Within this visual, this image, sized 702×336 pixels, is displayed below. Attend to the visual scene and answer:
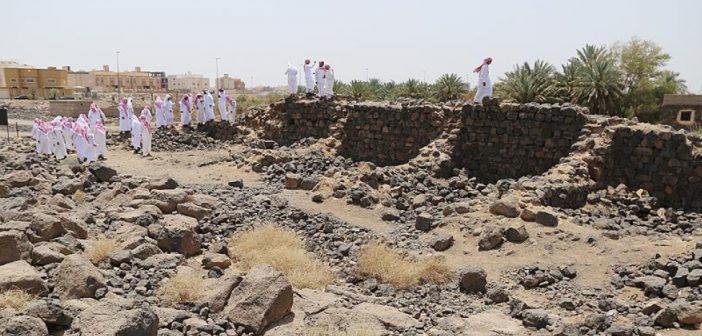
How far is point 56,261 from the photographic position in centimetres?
622

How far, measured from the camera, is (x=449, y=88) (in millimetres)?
30188

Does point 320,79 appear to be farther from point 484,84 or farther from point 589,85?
point 589,85

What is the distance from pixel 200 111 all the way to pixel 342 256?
15473mm

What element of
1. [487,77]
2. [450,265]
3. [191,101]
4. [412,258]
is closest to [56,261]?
[412,258]

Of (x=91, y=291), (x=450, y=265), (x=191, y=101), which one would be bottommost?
(x=450, y=265)

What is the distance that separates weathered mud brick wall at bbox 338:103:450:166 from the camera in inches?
635

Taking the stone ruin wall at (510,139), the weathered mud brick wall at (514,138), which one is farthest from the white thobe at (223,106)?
the weathered mud brick wall at (514,138)

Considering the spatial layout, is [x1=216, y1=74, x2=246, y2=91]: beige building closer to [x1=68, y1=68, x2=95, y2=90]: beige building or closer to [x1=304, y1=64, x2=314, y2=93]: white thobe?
[x1=68, y1=68, x2=95, y2=90]: beige building

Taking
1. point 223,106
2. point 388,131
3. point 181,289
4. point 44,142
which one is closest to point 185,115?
point 223,106

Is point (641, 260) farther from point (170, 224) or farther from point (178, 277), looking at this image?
point (170, 224)

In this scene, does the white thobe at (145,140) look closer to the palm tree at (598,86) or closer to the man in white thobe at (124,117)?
the man in white thobe at (124,117)

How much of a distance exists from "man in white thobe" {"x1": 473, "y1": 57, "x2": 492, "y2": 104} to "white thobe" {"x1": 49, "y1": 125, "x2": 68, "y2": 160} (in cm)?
1304

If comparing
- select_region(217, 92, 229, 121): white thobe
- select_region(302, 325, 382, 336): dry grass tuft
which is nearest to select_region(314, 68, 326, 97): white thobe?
select_region(217, 92, 229, 121): white thobe

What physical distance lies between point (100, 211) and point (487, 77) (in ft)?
32.5
